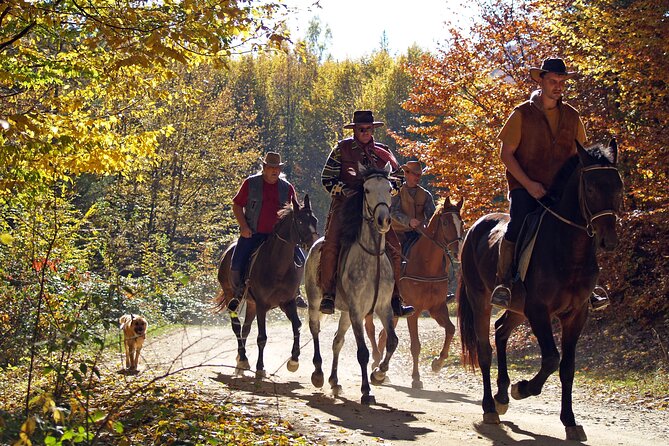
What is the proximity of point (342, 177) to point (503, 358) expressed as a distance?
3.47m

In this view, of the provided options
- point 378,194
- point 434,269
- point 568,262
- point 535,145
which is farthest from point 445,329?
point 568,262

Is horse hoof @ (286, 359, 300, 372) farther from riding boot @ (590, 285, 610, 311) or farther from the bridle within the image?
riding boot @ (590, 285, 610, 311)

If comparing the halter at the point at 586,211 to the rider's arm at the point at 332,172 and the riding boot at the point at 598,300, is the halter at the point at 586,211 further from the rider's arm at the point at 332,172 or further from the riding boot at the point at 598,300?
the rider's arm at the point at 332,172

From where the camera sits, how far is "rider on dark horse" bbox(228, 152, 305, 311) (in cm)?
1405

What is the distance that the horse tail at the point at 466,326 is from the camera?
1062cm

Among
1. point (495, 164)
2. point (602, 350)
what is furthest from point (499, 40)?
point (602, 350)

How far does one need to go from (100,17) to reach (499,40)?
13.5 metres

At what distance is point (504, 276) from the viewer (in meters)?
9.17

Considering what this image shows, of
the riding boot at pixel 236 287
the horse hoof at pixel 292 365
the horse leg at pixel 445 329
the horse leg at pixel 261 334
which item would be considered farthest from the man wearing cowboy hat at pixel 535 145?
the horse leg at pixel 445 329

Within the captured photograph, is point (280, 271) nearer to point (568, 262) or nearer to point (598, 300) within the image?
point (598, 300)

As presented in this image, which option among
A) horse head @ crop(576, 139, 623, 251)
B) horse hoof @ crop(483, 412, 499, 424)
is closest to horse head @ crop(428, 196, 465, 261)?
horse hoof @ crop(483, 412, 499, 424)

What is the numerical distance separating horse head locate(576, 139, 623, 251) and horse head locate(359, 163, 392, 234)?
2784 millimetres

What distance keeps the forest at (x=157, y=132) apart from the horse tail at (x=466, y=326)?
10.6 feet

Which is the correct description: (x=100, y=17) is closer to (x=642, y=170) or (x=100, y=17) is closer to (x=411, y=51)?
(x=642, y=170)
